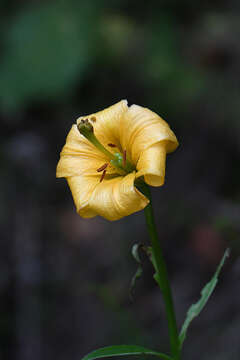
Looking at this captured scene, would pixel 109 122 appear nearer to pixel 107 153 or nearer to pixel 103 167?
pixel 107 153

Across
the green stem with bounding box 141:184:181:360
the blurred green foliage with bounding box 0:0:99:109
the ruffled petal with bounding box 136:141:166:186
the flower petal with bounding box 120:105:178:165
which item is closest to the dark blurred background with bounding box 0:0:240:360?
the blurred green foliage with bounding box 0:0:99:109

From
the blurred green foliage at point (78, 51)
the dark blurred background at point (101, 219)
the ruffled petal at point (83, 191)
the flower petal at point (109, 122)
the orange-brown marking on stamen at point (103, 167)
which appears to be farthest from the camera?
the blurred green foliage at point (78, 51)

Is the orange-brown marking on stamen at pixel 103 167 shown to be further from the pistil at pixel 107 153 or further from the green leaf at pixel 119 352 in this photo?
the green leaf at pixel 119 352

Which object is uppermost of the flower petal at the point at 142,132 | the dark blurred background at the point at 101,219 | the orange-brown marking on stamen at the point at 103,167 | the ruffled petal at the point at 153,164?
the flower petal at the point at 142,132

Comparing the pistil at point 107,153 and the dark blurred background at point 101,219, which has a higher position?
the pistil at point 107,153

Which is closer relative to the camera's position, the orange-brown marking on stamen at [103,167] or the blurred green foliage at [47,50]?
the orange-brown marking on stamen at [103,167]

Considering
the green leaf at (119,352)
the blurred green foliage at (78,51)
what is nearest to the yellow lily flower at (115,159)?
the green leaf at (119,352)

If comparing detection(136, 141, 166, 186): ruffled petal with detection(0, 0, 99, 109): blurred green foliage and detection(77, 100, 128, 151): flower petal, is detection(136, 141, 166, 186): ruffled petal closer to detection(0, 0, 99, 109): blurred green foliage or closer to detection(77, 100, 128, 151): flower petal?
detection(77, 100, 128, 151): flower petal

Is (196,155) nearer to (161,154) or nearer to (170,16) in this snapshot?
(170,16)
